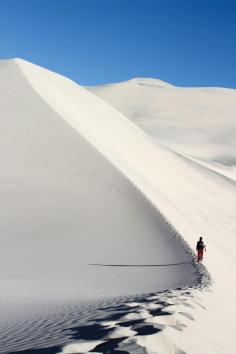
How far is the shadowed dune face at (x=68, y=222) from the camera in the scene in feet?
47.6

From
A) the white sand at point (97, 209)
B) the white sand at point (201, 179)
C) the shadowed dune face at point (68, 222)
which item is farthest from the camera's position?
the shadowed dune face at point (68, 222)

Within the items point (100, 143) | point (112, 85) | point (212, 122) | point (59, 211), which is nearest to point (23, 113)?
point (100, 143)

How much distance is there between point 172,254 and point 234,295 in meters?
4.01

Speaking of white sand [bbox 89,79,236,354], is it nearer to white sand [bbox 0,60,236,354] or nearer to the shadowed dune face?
white sand [bbox 0,60,236,354]

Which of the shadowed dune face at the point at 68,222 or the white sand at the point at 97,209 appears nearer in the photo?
the white sand at the point at 97,209

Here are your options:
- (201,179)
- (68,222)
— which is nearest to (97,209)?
(68,222)

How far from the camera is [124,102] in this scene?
11425cm

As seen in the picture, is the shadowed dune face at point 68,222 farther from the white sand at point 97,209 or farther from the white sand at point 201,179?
the white sand at point 201,179

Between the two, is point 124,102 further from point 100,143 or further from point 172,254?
point 172,254

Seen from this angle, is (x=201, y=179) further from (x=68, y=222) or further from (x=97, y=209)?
(x=68, y=222)

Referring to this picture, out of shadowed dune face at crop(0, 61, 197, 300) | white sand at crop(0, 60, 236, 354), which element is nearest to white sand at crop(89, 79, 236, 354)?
white sand at crop(0, 60, 236, 354)

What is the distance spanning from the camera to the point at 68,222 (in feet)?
67.2

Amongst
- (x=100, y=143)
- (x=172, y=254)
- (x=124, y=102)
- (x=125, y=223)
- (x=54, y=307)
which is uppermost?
(x=124, y=102)

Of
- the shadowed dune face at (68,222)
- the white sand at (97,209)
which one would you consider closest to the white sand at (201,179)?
the white sand at (97,209)
